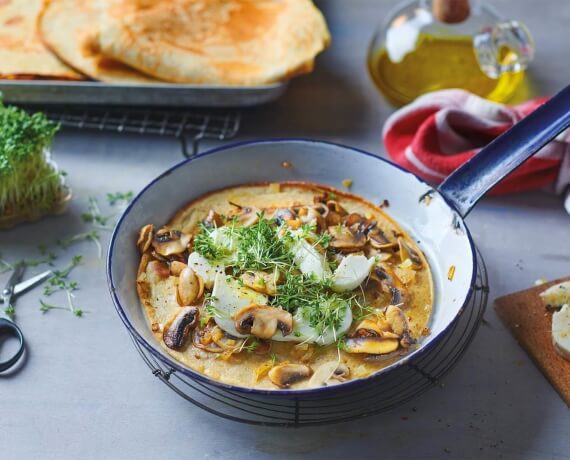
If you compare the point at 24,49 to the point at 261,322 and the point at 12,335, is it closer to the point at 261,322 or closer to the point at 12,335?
the point at 12,335

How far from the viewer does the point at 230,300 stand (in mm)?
2035

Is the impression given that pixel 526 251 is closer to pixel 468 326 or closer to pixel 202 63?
pixel 468 326

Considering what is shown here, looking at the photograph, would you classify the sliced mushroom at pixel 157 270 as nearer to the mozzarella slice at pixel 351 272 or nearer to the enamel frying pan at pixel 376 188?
the enamel frying pan at pixel 376 188

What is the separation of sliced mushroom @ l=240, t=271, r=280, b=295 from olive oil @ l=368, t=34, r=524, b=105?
1376 mm

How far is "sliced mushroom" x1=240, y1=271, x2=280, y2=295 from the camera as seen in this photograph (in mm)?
2072

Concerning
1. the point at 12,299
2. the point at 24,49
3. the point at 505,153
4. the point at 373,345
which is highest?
the point at 505,153

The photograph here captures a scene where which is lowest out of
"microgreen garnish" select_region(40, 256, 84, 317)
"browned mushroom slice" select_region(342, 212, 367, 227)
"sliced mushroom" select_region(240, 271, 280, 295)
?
"microgreen garnish" select_region(40, 256, 84, 317)

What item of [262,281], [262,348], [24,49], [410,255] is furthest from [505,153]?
[24,49]

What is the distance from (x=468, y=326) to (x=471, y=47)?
1393mm

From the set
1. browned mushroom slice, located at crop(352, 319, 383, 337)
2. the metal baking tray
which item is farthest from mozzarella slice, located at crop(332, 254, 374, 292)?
the metal baking tray

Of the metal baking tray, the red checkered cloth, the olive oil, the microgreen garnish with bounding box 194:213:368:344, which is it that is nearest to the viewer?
the microgreen garnish with bounding box 194:213:368:344

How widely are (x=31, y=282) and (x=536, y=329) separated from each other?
1683mm

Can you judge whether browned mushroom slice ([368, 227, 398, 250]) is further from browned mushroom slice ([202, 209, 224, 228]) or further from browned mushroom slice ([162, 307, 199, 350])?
browned mushroom slice ([162, 307, 199, 350])

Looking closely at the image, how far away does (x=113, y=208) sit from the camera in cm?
276
